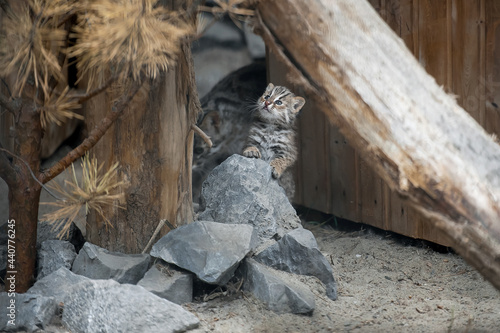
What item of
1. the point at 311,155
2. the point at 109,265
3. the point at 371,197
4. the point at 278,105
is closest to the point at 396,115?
the point at 109,265

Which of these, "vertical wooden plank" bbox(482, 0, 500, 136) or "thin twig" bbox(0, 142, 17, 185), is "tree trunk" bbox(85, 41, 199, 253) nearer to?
"thin twig" bbox(0, 142, 17, 185)

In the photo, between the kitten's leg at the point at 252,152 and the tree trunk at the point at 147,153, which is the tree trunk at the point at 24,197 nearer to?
the tree trunk at the point at 147,153

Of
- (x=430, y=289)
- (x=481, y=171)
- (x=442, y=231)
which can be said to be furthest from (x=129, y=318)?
(x=430, y=289)

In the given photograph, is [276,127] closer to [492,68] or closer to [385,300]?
[492,68]

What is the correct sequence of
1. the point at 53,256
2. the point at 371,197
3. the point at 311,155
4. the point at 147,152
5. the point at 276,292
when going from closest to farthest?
1. the point at 276,292
2. the point at 53,256
3. the point at 147,152
4. the point at 371,197
5. the point at 311,155

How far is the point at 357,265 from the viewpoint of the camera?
508 centimetres

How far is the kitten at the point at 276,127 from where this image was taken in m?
6.07

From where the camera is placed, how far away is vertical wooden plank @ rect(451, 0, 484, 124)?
4621 mm

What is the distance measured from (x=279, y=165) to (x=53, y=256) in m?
2.53

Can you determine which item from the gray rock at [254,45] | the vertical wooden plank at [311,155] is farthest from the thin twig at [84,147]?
the gray rock at [254,45]

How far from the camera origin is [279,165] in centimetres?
579

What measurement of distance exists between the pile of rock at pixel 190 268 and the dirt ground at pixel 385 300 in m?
0.14

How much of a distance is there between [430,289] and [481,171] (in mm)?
2013

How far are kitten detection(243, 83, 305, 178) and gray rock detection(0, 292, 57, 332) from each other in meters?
3.07
